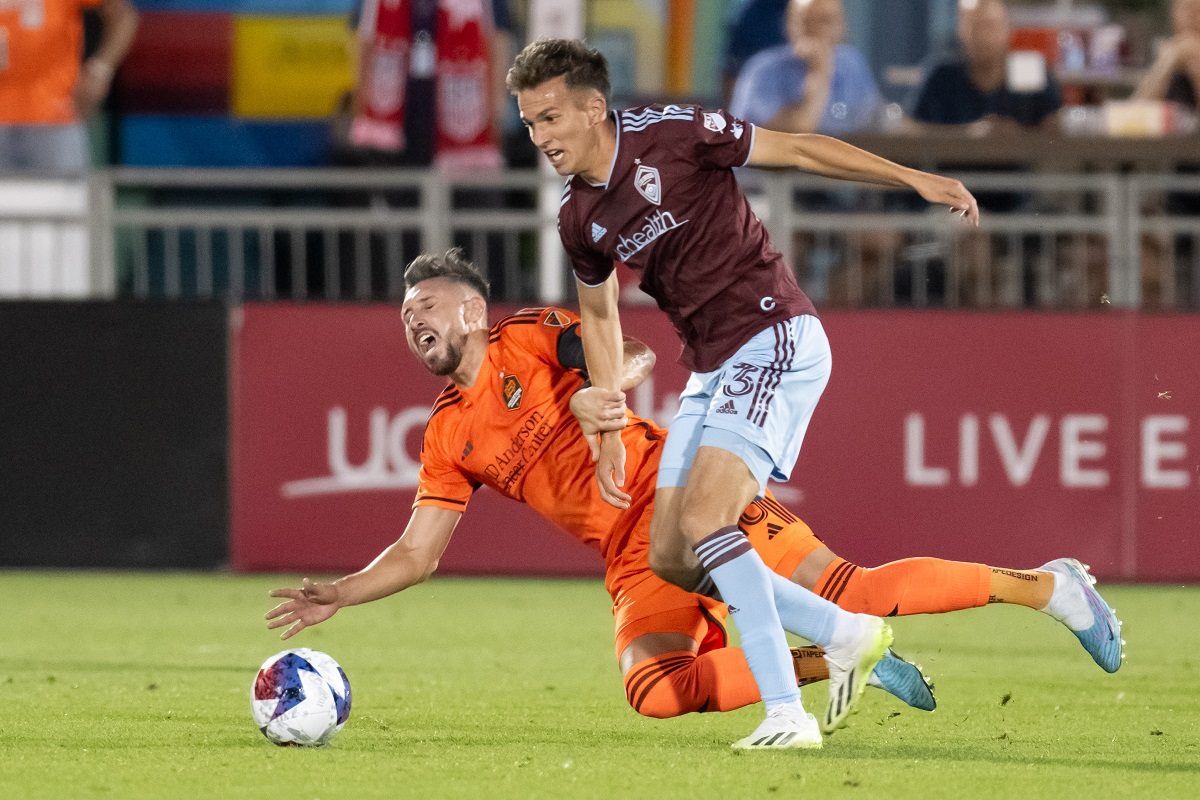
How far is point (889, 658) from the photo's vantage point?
5902 mm

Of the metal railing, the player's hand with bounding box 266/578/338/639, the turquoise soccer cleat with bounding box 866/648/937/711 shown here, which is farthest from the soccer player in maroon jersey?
the metal railing

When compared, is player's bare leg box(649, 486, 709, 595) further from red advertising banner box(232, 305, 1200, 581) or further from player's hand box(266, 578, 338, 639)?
red advertising banner box(232, 305, 1200, 581)

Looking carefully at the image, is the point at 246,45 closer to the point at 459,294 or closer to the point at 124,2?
the point at 124,2

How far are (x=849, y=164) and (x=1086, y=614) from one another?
168 cm

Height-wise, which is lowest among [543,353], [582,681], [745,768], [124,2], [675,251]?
[582,681]

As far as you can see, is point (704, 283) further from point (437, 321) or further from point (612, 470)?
point (437, 321)

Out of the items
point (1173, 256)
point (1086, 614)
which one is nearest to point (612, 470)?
point (1086, 614)

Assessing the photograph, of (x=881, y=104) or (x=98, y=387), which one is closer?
(x=98, y=387)

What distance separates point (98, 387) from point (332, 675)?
6423 mm

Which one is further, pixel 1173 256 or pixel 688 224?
pixel 1173 256

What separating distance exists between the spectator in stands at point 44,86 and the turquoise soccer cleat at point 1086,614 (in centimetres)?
797

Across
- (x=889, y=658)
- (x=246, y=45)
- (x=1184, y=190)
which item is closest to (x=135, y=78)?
(x=246, y=45)

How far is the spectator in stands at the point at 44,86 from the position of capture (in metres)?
12.3

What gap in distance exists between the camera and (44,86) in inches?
486
